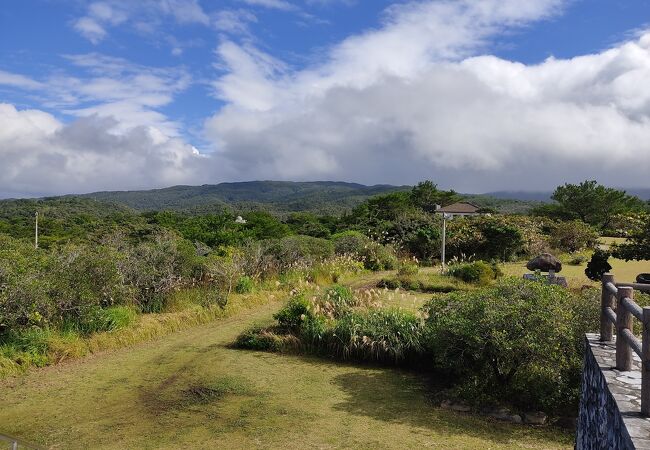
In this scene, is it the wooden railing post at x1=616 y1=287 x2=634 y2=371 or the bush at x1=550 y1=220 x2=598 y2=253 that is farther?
the bush at x1=550 y1=220 x2=598 y2=253

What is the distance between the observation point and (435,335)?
6867 mm

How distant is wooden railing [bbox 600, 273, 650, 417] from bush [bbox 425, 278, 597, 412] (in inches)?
50.2

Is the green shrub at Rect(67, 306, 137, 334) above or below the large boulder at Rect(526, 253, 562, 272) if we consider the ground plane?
below

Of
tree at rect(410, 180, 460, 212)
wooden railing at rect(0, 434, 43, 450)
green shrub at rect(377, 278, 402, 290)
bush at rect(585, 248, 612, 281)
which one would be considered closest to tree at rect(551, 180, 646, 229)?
tree at rect(410, 180, 460, 212)

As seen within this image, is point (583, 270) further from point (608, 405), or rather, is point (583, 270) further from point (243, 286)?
point (608, 405)

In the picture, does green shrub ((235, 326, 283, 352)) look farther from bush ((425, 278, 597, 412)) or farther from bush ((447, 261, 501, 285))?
bush ((447, 261, 501, 285))

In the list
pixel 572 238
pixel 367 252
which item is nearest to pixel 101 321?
pixel 367 252

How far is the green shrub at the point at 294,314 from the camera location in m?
9.13

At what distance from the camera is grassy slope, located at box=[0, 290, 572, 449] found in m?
5.61

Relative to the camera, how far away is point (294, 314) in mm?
9219

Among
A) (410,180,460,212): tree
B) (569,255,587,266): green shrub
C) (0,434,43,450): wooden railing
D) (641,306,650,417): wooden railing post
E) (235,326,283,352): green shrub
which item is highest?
(410,180,460,212): tree

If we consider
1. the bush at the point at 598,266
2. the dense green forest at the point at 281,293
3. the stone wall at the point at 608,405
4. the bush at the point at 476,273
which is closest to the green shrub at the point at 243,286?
the dense green forest at the point at 281,293

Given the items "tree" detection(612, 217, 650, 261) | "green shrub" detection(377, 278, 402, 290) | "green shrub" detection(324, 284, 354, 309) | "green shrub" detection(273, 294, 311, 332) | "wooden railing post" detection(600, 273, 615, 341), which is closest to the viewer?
"wooden railing post" detection(600, 273, 615, 341)

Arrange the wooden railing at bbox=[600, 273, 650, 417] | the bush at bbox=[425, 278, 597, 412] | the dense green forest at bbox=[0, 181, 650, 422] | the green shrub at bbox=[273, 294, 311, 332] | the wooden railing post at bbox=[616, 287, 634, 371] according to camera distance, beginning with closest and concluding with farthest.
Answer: the wooden railing at bbox=[600, 273, 650, 417]
the wooden railing post at bbox=[616, 287, 634, 371]
the bush at bbox=[425, 278, 597, 412]
the dense green forest at bbox=[0, 181, 650, 422]
the green shrub at bbox=[273, 294, 311, 332]
